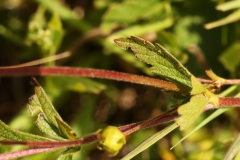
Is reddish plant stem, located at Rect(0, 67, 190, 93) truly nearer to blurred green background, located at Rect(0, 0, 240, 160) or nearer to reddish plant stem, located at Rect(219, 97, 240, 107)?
reddish plant stem, located at Rect(219, 97, 240, 107)

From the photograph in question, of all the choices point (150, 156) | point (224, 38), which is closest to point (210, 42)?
point (224, 38)

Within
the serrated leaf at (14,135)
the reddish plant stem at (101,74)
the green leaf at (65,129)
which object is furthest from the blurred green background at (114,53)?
the green leaf at (65,129)

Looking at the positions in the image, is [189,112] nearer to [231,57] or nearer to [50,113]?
[50,113]

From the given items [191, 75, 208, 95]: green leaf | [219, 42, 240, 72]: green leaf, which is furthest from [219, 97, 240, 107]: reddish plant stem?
[219, 42, 240, 72]: green leaf

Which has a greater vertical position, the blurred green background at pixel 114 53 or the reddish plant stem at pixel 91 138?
the blurred green background at pixel 114 53

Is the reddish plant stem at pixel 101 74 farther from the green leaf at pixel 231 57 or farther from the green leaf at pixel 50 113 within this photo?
the green leaf at pixel 231 57

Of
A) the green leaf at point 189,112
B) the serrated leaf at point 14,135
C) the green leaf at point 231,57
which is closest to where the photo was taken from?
the green leaf at point 189,112

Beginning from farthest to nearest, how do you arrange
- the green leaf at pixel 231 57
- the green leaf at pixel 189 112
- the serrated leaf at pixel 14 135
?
the green leaf at pixel 231 57, the serrated leaf at pixel 14 135, the green leaf at pixel 189 112
